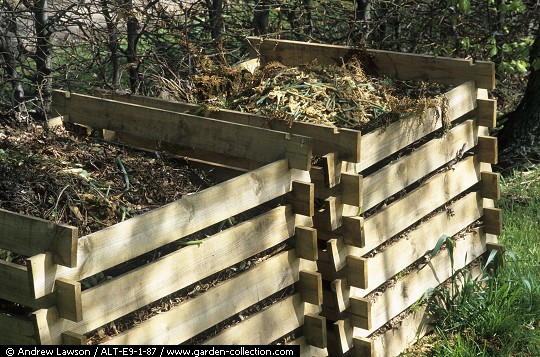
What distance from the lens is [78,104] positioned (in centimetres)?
484

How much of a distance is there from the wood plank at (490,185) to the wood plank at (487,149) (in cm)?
9

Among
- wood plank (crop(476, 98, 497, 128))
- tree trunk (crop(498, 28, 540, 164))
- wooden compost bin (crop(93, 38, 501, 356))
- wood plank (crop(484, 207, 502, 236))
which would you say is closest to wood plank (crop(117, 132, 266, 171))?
wooden compost bin (crop(93, 38, 501, 356))

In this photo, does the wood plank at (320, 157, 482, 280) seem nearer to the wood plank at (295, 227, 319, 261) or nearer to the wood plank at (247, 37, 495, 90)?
the wood plank at (295, 227, 319, 261)

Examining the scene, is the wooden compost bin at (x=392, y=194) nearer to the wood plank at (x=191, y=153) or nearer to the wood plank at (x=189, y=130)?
the wood plank at (x=191, y=153)

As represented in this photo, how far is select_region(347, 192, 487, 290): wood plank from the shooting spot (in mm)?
4605

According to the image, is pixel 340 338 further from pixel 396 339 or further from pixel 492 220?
pixel 492 220

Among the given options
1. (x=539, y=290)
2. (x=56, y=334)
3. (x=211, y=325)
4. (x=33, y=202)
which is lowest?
(x=539, y=290)

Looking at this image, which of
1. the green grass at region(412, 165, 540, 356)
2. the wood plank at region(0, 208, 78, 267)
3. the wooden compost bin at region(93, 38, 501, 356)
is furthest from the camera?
the green grass at region(412, 165, 540, 356)

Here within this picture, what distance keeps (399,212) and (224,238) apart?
134 centimetres

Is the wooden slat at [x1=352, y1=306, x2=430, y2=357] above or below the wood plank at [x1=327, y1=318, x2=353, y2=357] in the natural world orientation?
below

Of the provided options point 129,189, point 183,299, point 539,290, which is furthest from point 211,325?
point 539,290

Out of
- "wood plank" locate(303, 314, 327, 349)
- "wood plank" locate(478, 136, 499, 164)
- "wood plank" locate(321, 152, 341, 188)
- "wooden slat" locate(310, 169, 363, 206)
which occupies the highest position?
"wood plank" locate(321, 152, 341, 188)

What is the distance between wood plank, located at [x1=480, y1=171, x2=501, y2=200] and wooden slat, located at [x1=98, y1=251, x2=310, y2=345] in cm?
179

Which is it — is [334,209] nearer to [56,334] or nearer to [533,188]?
[56,334]
